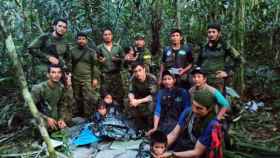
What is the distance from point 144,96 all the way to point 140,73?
0.40 m

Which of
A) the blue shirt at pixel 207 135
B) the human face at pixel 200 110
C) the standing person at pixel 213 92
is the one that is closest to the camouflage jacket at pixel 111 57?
the standing person at pixel 213 92

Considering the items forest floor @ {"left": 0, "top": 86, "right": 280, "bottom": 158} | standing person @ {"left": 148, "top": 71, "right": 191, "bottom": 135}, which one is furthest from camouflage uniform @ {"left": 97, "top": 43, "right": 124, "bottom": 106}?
standing person @ {"left": 148, "top": 71, "right": 191, "bottom": 135}

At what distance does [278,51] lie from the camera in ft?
32.4

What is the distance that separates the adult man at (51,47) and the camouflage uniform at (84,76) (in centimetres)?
26

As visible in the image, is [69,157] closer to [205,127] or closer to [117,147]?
[117,147]

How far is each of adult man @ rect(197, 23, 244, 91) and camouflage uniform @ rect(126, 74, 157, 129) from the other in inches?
34.3

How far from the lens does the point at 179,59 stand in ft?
21.1

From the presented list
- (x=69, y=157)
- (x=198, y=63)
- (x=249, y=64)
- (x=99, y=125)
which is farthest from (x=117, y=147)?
(x=249, y=64)

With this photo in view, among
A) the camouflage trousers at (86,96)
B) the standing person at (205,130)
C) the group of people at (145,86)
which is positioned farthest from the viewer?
the camouflage trousers at (86,96)

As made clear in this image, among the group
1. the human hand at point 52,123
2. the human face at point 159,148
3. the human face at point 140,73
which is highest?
the human face at point 140,73

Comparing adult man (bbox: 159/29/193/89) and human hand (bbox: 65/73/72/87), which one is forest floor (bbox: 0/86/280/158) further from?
adult man (bbox: 159/29/193/89)

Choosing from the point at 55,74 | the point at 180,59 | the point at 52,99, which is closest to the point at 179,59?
the point at 180,59

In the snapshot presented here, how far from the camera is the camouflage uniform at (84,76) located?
721 centimetres

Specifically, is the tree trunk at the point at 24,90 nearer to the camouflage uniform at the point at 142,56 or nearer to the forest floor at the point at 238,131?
the forest floor at the point at 238,131
